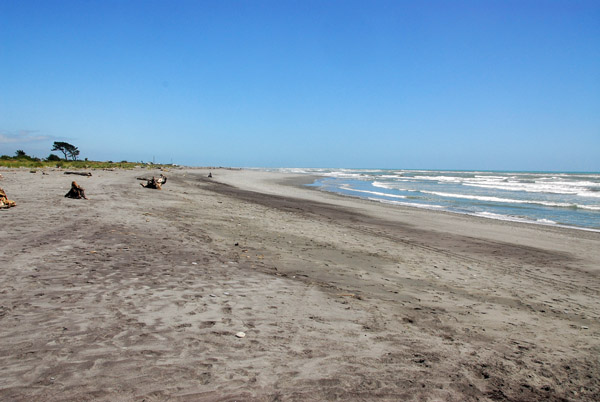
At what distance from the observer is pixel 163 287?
5.66 m

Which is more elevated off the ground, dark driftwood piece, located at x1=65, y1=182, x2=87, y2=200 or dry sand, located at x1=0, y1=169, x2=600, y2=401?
dark driftwood piece, located at x1=65, y1=182, x2=87, y2=200

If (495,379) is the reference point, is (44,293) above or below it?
above

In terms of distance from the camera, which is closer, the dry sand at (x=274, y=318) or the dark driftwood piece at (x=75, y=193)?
the dry sand at (x=274, y=318)

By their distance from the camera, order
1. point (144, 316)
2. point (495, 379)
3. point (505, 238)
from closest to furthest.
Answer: point (495, 379) < point (144, 316) < point (505, 238)

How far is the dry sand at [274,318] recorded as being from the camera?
3.41 meters

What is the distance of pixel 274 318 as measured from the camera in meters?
4.85

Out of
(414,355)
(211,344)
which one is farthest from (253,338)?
(414,355)

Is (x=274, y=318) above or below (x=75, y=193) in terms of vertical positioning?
below

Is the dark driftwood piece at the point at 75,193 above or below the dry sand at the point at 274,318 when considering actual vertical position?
above

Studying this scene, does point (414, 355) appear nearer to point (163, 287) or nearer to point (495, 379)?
point (495, 379)

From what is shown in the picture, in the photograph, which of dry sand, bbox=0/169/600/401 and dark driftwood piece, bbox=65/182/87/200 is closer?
dry sand, bbox=0/169/600/401

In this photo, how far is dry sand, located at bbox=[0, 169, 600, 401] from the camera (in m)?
3.41

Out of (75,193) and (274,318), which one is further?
(75,193)

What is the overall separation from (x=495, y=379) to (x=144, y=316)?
4.02 m
